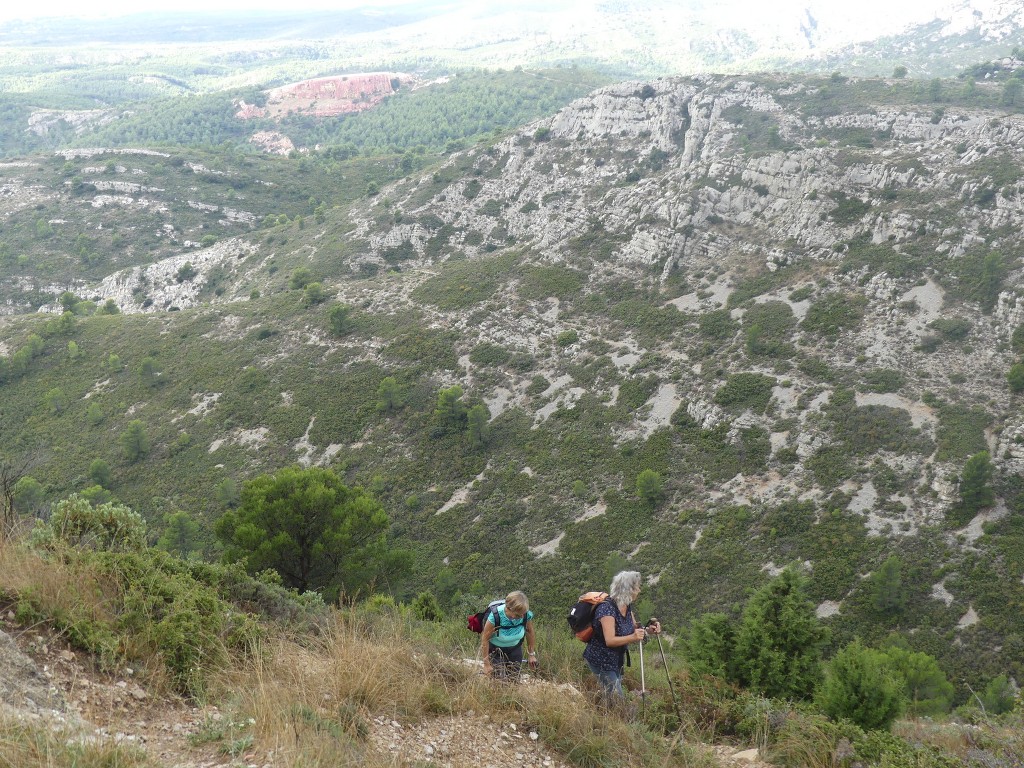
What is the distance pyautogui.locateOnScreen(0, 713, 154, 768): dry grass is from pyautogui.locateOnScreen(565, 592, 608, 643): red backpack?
5.60m

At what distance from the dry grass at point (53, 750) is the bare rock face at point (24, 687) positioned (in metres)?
0.53

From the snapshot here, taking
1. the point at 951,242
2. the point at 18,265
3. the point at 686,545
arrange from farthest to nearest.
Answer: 1. the point at 18,265
2. the point at 951,242
3. the point at 686,545

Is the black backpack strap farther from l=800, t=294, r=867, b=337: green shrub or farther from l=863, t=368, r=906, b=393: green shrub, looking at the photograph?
l=800, t=294, r=867, b=337: green shrub

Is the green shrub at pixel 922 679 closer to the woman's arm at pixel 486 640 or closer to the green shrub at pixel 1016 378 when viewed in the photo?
the woman's arm at pixel 486 640

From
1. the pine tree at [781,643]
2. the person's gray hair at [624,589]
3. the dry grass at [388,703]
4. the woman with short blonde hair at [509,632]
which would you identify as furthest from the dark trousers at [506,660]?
the pine tree at [781,643]

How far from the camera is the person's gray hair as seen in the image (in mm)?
9023

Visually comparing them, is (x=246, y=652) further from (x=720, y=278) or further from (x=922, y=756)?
(x=720, y=278)

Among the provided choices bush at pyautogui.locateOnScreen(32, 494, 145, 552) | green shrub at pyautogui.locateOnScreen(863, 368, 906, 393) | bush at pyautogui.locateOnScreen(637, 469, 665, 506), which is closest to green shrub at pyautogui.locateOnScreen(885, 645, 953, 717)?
bush at pyautogui.locateOnScreen(637, 469, 665, 506)

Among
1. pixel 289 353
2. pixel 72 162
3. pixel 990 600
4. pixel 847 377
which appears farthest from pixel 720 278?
pixel 72 162

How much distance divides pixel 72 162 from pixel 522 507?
139655 millimetres

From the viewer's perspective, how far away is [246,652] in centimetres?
858

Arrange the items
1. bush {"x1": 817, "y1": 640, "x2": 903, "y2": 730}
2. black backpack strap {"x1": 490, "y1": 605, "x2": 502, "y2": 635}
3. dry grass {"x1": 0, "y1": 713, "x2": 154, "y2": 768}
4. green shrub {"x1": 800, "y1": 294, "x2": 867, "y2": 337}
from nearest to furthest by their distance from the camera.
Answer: dry grass {"x1": 0, "y1": 713, "x2": 154, "y2": 768} → black backpack strap {"x1": 490, "y1": 605, "x2": 502, "y2": 635} → bush {"x1": 817, "y1": 640, "x2": 903, "y2": 730} → green shrub {"x1": 800, "y1": 294, "x2": 867, "y2": 337}

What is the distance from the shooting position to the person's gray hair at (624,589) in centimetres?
902

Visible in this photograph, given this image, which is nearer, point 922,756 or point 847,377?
point 922,756
